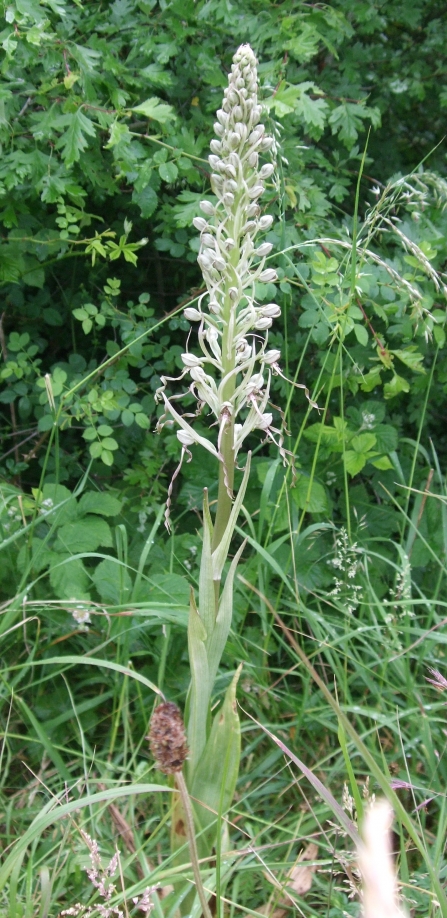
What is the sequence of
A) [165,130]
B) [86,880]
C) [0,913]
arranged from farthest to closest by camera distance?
1. [165,130]
2. [86,880]
3. [0,913]

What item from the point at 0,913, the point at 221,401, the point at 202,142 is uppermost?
the point at 202,142

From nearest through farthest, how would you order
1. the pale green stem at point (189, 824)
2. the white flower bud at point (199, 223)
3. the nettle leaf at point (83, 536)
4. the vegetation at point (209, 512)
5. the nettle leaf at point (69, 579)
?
the pale green stem at point (189, 824) → the white flower bud at point (199, 223) → the vegetation at point (209, 512) → the nettle leaf at point (69, 579) → the nettle leaf at point (83, 536)

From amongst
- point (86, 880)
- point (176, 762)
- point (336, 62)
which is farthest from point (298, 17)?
point (86, 880)

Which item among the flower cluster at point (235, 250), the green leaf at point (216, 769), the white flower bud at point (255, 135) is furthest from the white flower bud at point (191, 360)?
the green leaf at point (216, 769)

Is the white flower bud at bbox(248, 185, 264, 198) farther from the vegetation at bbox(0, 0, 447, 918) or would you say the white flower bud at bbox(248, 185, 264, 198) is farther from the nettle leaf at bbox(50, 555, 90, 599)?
the nettle leaf at bbox(50, 555, 90, 599)

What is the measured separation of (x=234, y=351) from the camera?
137 centimetres

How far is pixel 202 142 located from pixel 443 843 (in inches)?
79.1

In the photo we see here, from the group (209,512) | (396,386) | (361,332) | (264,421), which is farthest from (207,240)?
(396,386)

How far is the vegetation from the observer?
1382mm

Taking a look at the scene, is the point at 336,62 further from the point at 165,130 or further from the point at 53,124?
the point at 53,124

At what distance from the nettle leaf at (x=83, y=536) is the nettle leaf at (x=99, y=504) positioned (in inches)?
1.4

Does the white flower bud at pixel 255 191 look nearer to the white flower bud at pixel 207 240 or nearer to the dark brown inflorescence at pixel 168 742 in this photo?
the white flower bud at pixel 207 240

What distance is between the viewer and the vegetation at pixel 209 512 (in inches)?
54.4

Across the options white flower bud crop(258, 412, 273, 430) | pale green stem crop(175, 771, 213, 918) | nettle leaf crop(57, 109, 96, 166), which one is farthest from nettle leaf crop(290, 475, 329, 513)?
pale green stem crop(175, 771, 213, 918)
